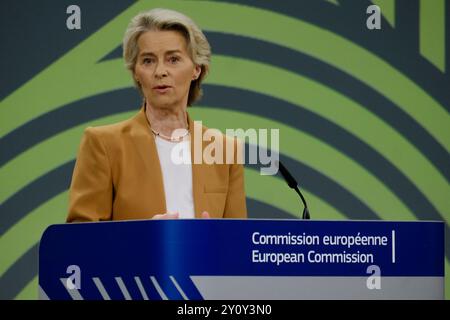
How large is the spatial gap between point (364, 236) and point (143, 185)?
0.98m

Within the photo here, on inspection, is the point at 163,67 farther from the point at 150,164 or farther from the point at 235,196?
the point at 235,196

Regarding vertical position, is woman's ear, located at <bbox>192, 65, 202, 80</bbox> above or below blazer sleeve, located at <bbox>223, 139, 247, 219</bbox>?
above

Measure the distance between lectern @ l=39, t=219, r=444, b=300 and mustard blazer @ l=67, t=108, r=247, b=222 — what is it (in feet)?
1.61

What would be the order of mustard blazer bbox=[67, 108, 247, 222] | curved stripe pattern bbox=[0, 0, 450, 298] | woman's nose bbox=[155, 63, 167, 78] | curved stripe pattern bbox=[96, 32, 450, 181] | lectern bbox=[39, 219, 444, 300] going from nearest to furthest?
lectern bbox=[39, 219, 444, 300]
mustard blazer bbox=[67, 108, 247, 222]
woman's nose bbox=[155, 63, 167, 78]
curved stripe pattern bbox=[0, 0, 450, 298]
curved stripe pattern bbox=[96, 32, 450, 181]

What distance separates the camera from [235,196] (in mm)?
4191

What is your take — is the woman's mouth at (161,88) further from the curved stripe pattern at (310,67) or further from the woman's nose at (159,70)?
the curved stripe pattern at (310,67)

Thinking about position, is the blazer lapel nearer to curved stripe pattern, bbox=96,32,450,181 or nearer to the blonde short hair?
the blonde short hair

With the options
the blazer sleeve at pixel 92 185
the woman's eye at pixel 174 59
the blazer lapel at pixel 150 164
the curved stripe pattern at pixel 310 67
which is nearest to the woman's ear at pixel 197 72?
the woman's eye at pixel 174 59

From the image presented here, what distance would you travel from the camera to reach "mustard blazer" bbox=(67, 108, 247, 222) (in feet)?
12.8

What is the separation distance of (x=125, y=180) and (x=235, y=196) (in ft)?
1.64

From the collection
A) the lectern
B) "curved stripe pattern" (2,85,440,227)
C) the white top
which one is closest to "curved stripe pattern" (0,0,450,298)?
"curved stripe pattern" (2,85,440,227)

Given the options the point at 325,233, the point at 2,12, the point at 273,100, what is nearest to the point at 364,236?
the point at 325,233

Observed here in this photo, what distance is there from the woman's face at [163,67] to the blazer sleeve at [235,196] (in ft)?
1.16

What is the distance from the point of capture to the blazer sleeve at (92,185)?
12.8ft
